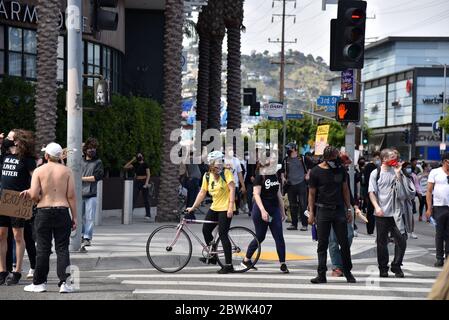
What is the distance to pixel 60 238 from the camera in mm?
10656

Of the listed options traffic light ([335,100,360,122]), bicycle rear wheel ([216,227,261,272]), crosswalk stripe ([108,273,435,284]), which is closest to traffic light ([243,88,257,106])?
traffic light ([335,100,360,122])

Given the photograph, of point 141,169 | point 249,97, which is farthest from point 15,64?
point 249,97

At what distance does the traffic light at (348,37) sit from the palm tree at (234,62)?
17.1m

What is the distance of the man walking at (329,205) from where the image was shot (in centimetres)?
1212

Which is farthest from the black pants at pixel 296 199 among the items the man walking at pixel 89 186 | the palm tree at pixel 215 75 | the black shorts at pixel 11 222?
the palm tree at pixel 215 75

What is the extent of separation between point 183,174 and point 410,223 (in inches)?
488

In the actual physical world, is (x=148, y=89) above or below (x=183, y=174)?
above

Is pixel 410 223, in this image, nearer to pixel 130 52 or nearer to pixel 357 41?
pixel 357 41

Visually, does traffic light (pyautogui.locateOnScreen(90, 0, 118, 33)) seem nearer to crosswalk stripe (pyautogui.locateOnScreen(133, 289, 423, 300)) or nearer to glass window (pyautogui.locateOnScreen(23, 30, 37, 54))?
crosswalk stripe (pyautogui.locateOnScreen(133, 289, 423, 300))

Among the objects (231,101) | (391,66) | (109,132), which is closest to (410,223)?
(109,132)

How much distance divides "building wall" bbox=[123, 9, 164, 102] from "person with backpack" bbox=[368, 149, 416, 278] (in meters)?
25.4

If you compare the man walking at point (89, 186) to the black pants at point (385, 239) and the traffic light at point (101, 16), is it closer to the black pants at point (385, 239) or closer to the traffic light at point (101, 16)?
the traffic light at point (101, 16)

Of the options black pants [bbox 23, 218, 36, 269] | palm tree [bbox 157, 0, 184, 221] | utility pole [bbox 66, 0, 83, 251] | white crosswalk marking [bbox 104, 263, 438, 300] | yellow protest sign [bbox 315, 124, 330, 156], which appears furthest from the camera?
palm tree [bbox 157, 0, 184, 221]

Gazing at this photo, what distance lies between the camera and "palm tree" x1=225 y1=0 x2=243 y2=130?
A: 32.7 metres
